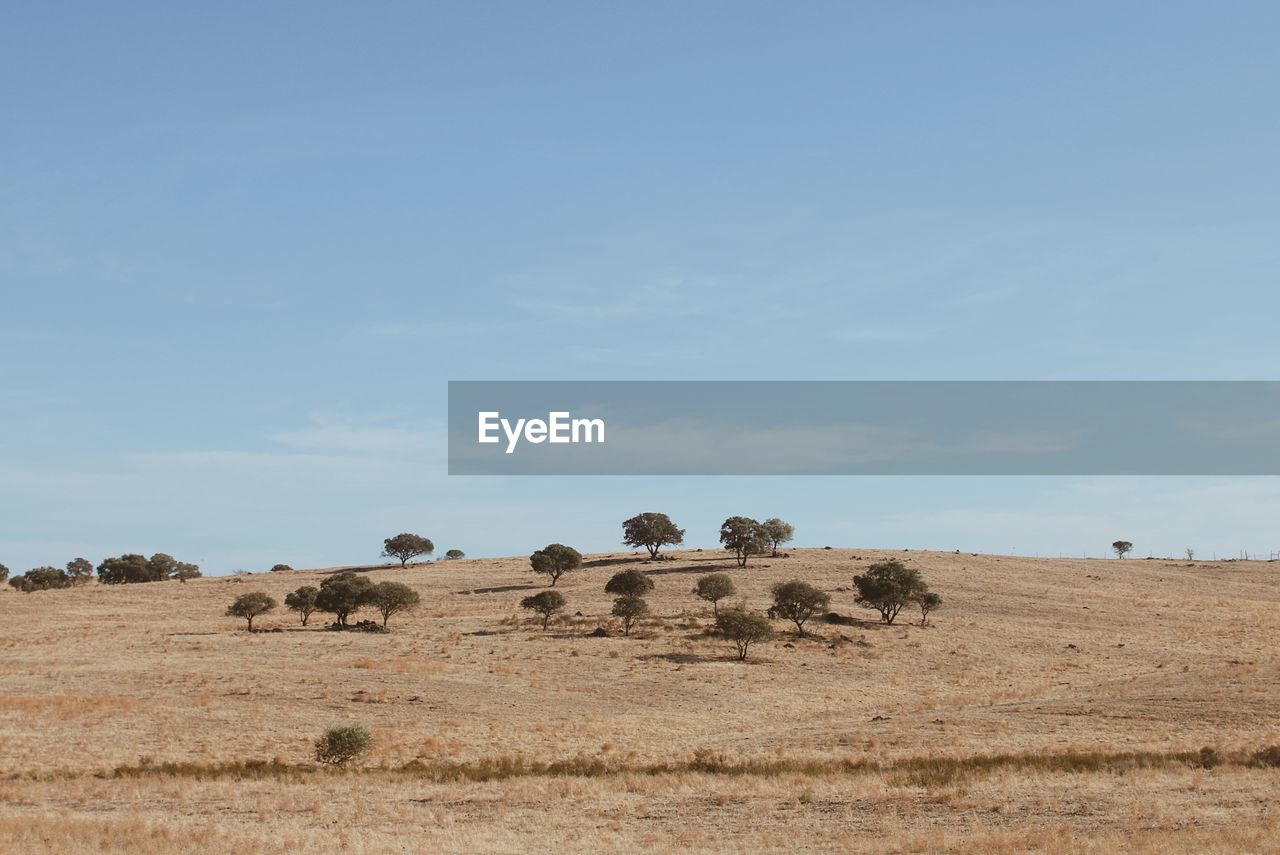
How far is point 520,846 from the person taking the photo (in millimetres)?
24688

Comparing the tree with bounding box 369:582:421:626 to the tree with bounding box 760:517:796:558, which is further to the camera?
the tree with bounding box 760:517:796:558

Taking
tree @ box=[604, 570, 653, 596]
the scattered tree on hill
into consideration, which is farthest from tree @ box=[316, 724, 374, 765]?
the scattered tree on hill

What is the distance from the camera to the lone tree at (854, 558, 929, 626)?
87.3m

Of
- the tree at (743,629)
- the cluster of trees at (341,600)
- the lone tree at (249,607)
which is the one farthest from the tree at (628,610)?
the lone tree at (249,607)

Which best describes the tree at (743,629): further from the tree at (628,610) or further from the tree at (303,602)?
the tree at (303,602)

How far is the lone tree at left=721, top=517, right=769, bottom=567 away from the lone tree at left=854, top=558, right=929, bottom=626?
27437mm

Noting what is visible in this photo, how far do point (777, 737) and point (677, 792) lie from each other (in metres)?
13.5

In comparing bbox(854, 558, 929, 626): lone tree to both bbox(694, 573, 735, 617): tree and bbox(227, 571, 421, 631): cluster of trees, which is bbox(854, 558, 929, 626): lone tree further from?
bbox(227, 571, 421, 631): cluster of trees

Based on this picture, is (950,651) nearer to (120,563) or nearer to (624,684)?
(624,684)

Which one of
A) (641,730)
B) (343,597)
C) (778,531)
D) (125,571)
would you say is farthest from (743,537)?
(125,571)

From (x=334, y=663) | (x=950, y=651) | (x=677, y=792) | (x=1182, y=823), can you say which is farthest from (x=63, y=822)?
(x=950, y=651)

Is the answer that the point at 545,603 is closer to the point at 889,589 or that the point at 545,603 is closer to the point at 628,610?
the point at 628,610

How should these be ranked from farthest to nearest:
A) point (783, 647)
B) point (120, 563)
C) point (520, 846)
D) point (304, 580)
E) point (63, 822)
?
point (120, 563)
point (304, 580)
point (783, 647)
point (63, 822)
point (520, 846)

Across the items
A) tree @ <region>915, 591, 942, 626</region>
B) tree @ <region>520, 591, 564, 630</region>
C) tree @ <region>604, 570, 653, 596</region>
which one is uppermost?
tree @ <region>604, 570, 653, 596</region>
